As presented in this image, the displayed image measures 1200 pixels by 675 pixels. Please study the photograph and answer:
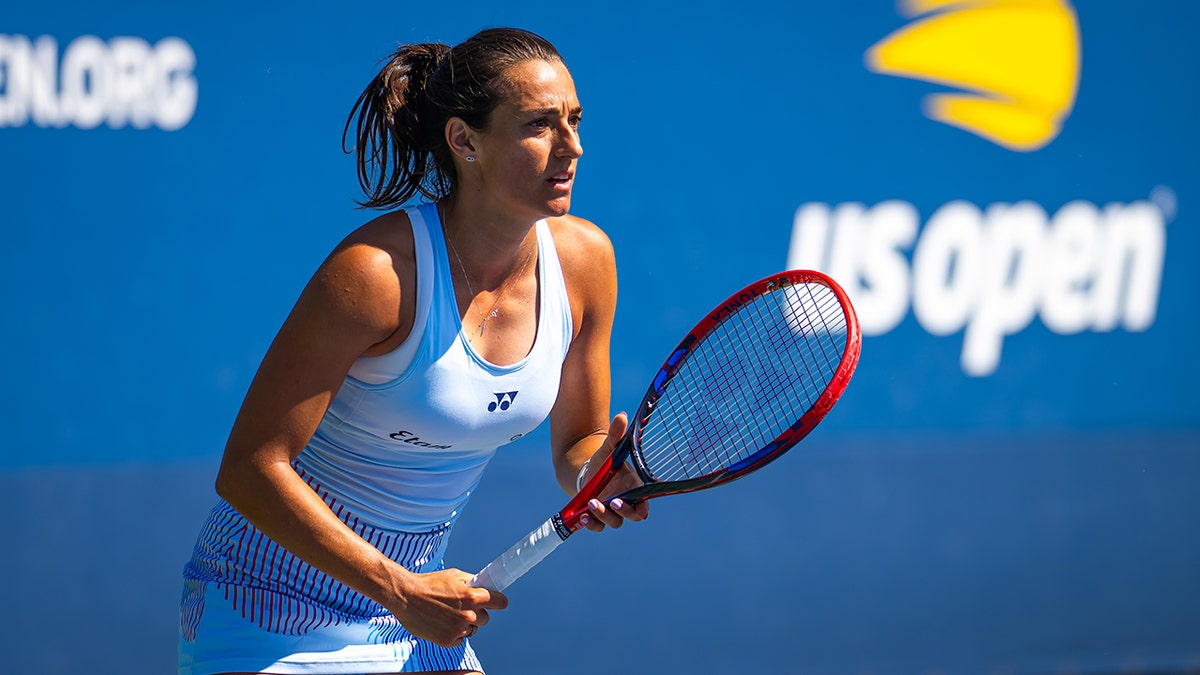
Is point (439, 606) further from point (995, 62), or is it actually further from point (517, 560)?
point (995, 62)

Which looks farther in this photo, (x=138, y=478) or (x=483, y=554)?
(x=483, y=554)

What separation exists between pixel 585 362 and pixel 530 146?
465 millimetres

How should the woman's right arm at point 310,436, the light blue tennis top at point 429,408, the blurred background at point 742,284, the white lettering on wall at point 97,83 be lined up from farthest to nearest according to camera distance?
the blurred background at point 742,284 → the white lettering on wall at point 97,83 → the light blue tennis top at point 429,408 → the woman's right arm at point 310,436

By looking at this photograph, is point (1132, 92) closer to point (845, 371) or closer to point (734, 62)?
Result: point (734, 62)

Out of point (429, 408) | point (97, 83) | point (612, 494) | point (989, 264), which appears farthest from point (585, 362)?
point (989, 264)

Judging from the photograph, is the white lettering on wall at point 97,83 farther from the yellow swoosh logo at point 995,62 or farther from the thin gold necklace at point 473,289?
the yellow swoosh logo at point 995,62

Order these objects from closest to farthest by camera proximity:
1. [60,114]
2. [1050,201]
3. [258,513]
→ [258,513] < [60,114] < [1050,201]

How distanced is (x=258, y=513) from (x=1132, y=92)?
358 centimetres

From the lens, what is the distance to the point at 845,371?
7.02ft

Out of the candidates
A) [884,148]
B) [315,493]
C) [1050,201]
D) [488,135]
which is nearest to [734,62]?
[884,148]

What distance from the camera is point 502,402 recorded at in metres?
2.23

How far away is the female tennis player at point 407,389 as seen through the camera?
206 centimetres

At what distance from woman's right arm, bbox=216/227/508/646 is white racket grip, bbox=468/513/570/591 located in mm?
72

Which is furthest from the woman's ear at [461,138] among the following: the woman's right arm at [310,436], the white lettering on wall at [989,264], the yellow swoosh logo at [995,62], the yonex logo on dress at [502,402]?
the yellow swoosh logo at [995,62]
